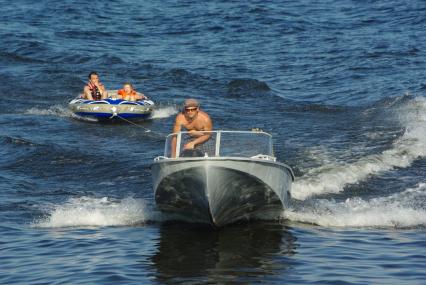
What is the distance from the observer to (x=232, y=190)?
13.2 metres

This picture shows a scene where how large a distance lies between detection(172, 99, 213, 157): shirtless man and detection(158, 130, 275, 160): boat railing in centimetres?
2

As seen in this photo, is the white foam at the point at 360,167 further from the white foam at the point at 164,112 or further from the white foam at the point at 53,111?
the white foam at the point at 53,111

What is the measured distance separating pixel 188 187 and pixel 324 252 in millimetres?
2169

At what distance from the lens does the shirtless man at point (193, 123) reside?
1360cm

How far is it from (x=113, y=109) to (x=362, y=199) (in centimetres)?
1130

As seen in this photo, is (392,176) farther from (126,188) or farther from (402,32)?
(402,32)

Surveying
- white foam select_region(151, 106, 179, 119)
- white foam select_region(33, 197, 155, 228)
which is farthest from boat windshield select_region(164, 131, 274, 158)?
white foam select_region(151, 106, 179, 119)

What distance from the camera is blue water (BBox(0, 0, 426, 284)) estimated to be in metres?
12.4

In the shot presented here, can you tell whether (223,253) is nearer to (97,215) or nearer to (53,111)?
(97,215)

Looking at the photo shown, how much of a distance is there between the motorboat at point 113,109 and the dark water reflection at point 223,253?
12007 mm

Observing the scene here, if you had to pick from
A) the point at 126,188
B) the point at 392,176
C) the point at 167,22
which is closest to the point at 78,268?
the point at 126,188

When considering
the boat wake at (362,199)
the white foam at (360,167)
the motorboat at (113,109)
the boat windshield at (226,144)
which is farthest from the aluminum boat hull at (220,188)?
the motorboat at (113,109)

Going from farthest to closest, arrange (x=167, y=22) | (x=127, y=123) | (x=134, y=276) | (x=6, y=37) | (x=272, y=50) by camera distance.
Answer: (x=167, y=22), (x=6, y=37), (x=272, y=50), (x=127, y=123), (x=134, y=276)

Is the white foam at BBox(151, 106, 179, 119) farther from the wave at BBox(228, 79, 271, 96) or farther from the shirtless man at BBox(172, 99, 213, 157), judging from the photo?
the shirtless man at BBox(172, 99, 213, 157)
